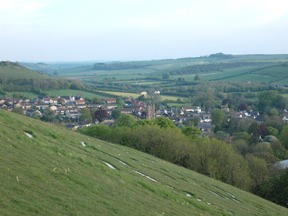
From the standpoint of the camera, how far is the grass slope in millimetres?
13859

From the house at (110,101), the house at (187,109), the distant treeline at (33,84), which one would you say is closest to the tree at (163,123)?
the house at (187,109)

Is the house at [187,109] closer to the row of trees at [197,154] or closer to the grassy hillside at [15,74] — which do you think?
the grassy hillside at [15,74]

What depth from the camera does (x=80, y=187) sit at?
16797mm

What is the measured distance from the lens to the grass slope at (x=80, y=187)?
1386cm

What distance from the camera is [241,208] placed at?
26125 millimetres

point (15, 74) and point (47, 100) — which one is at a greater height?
point (15, 74)

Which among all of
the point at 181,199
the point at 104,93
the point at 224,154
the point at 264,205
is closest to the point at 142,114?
the point at 104,93

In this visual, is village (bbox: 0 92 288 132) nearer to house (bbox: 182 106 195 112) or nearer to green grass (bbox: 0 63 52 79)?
house (bbox: 182 106 195 112)

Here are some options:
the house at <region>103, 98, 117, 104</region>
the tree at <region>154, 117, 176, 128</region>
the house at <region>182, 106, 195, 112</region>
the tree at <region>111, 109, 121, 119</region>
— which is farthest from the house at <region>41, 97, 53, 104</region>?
the tree at <region>154, 117, 176, 128</region>

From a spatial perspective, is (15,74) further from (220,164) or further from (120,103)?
(220,164)

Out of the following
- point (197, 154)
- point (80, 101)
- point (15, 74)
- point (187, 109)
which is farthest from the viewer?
point (15, 74)

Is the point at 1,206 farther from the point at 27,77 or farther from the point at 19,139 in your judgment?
the point at 27,77

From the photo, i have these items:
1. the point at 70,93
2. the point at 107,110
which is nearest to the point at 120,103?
the point at 107,110

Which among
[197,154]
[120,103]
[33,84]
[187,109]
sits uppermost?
[197,154]
